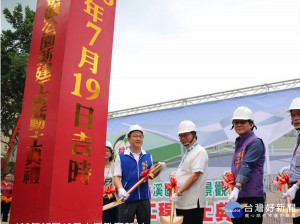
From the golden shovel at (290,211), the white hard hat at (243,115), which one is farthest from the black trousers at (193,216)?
the white hard hat at (243,115)

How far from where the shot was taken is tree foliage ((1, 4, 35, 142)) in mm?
8430

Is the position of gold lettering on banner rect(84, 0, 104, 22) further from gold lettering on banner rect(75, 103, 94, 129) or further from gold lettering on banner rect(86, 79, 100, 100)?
gold lettering on banner rect(75, 103, 94, 129)

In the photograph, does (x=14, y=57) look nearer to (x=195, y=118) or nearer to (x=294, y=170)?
(x=195, y=118)

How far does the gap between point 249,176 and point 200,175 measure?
1.56 ft

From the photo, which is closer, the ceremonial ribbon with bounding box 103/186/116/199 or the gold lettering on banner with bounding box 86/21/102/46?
the gold lettering on banner with bounding box 86/21/102/46

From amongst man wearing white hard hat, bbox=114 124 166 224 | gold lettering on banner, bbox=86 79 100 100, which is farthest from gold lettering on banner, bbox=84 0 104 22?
man wearing white hard hat, bbox=114 124 166 224

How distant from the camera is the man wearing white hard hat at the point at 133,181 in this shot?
2.92m

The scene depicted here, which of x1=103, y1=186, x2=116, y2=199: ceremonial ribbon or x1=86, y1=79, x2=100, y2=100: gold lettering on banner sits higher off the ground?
x1=86, y1=79, x2=100, y2=100: gold lettering on banner

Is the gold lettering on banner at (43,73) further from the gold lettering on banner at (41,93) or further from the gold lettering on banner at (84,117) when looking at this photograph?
the gold lettering on banner at (84,117)

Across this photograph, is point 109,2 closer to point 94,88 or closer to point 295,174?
point 94,88

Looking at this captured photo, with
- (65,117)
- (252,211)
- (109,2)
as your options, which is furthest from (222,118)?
(65,117)

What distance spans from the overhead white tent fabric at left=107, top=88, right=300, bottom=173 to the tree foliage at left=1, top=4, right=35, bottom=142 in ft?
13.9

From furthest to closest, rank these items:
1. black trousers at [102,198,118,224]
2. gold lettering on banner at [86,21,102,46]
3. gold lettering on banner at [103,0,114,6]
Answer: black trousers at [102,198,118,224] → gold lettering on banner at [103,0,114,6] → gold lettering on banner at [86,21,102,46]

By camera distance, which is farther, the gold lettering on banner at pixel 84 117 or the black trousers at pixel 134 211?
the black trousers at pixel 134 211
